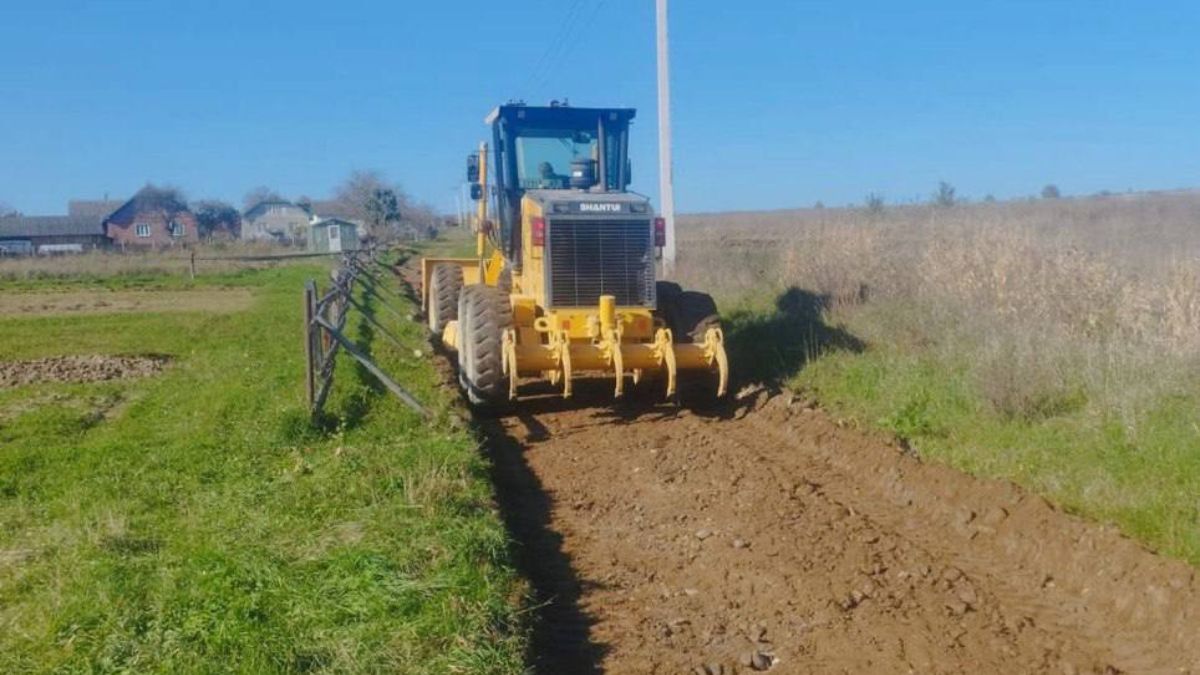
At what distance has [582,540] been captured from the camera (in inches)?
284

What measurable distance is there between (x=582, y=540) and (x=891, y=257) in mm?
10227

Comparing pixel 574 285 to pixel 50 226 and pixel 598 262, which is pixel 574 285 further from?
pixel 50 226

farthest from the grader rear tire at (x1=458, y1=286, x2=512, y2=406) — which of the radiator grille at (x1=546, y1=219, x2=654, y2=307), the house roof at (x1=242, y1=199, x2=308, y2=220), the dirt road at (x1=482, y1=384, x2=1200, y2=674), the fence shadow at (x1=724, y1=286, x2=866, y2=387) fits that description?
the house roof at (x1=242, y1=199, x2=308, y2=220)

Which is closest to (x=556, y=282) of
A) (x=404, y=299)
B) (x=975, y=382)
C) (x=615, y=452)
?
(x=615, y=452)

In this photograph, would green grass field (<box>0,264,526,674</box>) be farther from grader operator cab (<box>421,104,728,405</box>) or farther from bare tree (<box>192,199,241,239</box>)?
bare tree (<box>192,199,241,239</box>)

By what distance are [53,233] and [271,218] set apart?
2777cm

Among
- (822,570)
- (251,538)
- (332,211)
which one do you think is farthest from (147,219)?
(822,570)

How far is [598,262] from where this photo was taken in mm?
Answer: 10891

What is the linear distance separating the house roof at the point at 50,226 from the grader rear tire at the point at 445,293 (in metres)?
73.2

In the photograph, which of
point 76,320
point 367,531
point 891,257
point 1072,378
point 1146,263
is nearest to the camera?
point 367,531

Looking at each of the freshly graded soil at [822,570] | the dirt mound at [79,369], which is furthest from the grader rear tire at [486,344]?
the dirt mound at [79,369]

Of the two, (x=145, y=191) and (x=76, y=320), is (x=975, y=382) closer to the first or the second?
(x=76, y=320)

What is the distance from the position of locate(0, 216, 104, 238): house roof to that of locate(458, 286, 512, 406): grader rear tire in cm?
7763

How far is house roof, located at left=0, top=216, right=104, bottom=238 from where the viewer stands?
79625 mm
